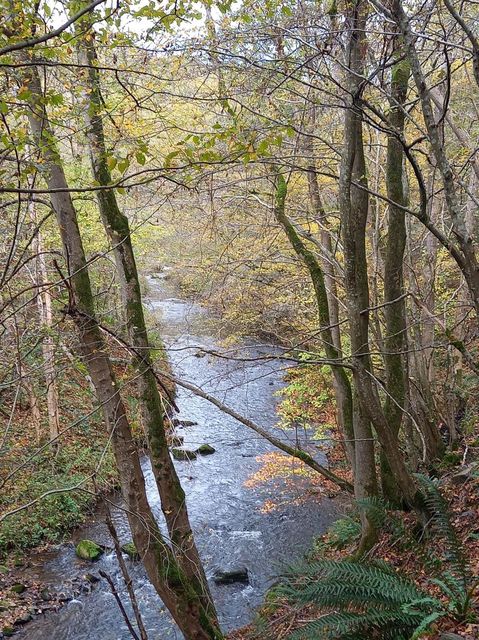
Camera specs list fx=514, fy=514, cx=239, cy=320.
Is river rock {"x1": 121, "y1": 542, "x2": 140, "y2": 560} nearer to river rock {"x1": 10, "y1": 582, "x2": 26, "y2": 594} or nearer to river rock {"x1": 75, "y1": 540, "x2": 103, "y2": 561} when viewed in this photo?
river rock {"x1": 75, "y1": 540, "x2": 103, "y2": 561}

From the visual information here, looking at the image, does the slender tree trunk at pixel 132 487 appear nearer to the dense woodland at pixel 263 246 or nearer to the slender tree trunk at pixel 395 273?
the dense woodland at pixel 263 246

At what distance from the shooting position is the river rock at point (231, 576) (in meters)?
8.15

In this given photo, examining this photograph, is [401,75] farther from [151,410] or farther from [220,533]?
[220,533]

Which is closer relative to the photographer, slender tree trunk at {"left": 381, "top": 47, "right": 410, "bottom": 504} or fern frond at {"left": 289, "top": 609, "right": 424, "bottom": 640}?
fern frond at {"left": 289, "top": 609, "right": 424, "bottom": 640}

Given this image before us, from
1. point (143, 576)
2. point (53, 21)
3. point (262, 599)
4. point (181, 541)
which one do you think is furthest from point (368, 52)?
point (143, 576)

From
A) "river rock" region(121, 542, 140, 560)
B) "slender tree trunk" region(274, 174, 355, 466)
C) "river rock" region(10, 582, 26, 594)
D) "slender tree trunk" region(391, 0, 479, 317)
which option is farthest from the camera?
"river rock" region(121, 542, 140, 560)

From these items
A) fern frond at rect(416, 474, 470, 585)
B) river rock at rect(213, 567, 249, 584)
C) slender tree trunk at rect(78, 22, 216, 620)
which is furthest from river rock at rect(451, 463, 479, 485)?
river rock at rect(213, 567, 249, 584)

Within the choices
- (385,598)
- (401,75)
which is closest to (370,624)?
(385,598)

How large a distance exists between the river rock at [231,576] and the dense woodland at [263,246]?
1.44 metres

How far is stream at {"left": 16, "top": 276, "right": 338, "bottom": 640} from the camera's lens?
7191 mm

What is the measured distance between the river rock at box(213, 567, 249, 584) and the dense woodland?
1.44 metres

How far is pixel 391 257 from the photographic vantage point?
5402 millimetres

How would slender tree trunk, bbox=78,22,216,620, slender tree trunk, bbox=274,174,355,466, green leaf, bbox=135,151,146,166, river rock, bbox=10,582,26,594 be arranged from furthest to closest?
river rock, bbox=10,582,26,594
slender tree trunk, bbox=274,174,355,466
slender tree trunk, bbox=78,22,216,620
green leaf, bbox=135,151,146,166

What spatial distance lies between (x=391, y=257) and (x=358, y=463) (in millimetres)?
2167
